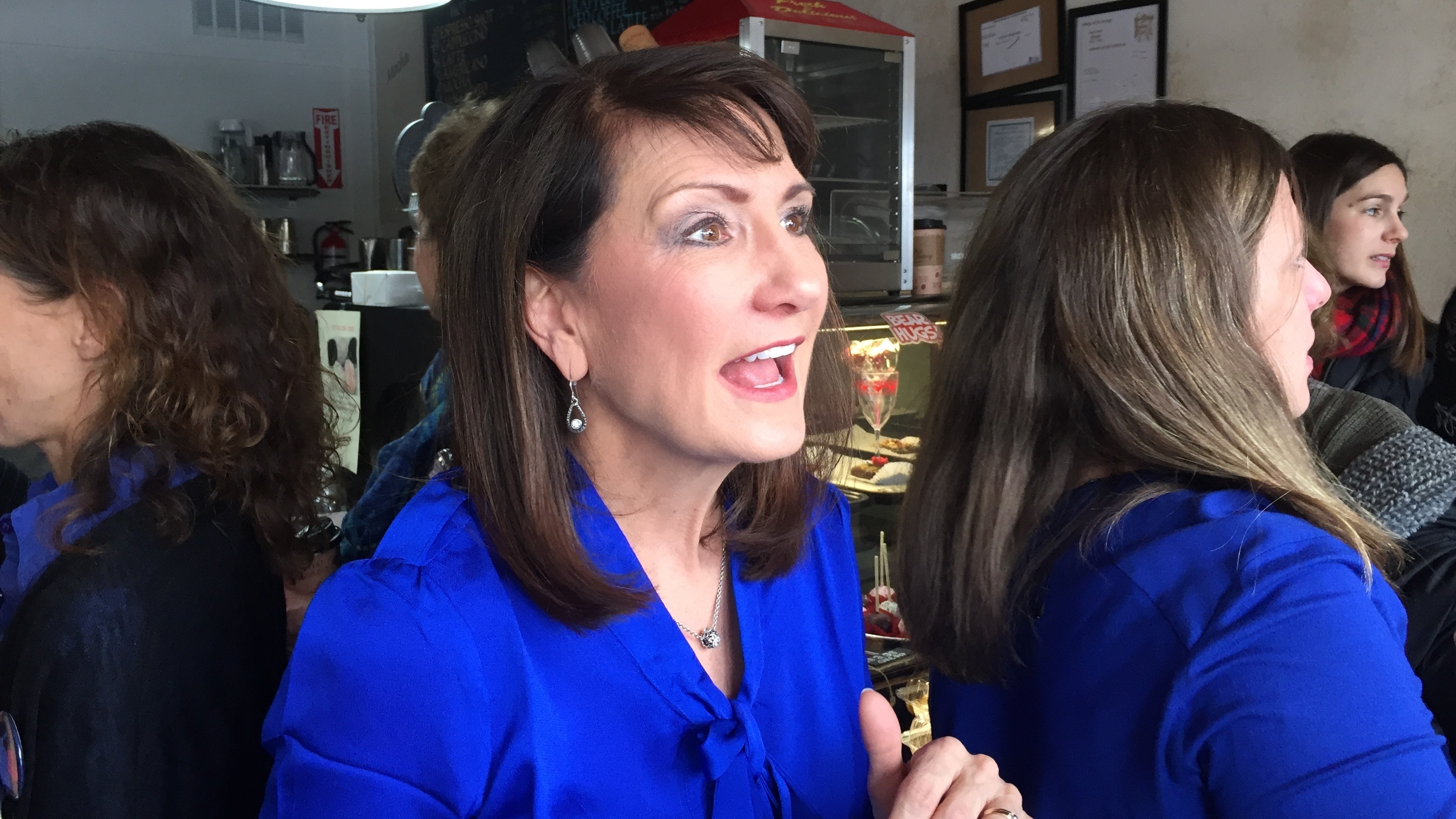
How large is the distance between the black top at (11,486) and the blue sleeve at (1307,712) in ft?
7.21

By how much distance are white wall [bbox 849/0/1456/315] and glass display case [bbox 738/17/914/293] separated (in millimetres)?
810

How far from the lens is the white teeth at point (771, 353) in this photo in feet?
3.59

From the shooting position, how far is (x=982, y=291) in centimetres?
133

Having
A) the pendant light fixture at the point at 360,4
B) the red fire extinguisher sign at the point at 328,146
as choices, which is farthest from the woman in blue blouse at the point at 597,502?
the red fire extinguisher sign at the point at 328,146

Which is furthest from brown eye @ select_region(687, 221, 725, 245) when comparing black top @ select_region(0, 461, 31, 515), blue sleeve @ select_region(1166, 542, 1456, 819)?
black top @ select_region(0, 461, 31, 515)

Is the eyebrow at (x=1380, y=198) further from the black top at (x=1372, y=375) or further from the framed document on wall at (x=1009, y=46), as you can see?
the framed document on wall at (x=1009, y=46)

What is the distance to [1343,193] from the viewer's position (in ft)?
9.55

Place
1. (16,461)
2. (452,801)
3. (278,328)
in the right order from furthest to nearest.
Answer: (16,461) < (278,328) < (452,801)

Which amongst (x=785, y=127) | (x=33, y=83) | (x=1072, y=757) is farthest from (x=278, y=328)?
(x=33, y=83)

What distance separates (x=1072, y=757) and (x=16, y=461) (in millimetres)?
2870

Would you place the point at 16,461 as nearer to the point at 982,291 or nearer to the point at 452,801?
the point at 452,801

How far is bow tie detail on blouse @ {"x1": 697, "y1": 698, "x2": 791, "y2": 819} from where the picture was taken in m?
1.09

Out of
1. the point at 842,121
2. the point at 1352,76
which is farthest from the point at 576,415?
the point at 1352,76

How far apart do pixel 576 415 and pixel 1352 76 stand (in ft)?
10.2
